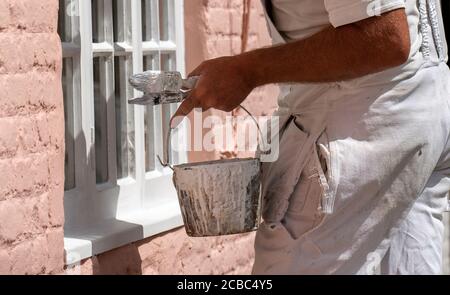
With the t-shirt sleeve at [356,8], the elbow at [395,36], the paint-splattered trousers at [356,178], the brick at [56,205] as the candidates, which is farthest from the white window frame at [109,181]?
the elbow at [395,36]

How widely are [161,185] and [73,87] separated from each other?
826mm

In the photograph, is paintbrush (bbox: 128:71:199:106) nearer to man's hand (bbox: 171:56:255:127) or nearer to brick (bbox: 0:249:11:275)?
man's hand (bbox: 171:56:255:127)

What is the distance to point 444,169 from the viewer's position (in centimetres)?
393

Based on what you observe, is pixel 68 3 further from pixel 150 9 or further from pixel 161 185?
pixel 161 185

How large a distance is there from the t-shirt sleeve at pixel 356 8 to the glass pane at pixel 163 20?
68.5 inches

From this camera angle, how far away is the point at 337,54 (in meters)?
3.45

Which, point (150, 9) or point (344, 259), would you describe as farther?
point (150, 9)

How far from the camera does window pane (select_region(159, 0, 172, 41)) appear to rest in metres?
5.07

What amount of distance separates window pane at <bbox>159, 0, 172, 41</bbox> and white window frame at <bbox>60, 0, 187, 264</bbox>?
0.04m

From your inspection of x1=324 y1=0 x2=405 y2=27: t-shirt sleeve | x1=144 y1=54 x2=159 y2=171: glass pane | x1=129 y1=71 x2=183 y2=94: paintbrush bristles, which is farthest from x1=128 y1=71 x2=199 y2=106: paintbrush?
x1=144 y1=54 x2=159 y2=171: glass pane

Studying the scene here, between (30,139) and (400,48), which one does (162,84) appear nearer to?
(30,139)

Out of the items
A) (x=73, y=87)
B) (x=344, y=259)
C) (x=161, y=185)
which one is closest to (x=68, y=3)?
(x=73, y=87)

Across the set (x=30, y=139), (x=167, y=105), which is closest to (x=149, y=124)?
(x=167, y=105)
